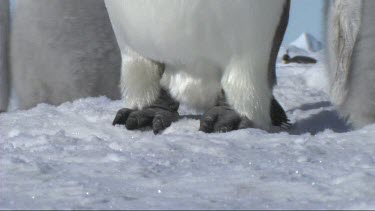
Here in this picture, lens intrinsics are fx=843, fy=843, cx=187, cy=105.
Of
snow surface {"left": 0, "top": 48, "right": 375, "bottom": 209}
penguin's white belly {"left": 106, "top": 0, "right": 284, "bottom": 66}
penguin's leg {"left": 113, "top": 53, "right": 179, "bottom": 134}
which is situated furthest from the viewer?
penguin's leg {"left": 113, "top": 53, "right": 179, "bottom": 134}

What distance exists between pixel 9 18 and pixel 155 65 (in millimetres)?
709

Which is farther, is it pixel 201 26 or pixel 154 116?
pixel 154 116

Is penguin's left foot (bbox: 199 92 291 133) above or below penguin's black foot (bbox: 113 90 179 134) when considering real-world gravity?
above

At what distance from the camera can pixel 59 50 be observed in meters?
3.01

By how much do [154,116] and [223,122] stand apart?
26cm

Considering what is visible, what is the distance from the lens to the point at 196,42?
7.71ft

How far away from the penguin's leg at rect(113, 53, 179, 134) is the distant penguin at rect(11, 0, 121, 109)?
15.0 inches

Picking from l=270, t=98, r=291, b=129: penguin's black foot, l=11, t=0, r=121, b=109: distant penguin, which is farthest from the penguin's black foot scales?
l=11, t=0, r=121, b=109: distant penguin

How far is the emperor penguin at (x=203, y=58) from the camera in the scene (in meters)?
2.31

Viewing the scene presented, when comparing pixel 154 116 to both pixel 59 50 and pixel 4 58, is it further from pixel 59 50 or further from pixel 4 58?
pixel 4 58

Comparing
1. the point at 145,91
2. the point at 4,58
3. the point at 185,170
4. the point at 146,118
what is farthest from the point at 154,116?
the point at 185,170

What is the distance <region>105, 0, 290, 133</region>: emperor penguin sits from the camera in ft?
7.59

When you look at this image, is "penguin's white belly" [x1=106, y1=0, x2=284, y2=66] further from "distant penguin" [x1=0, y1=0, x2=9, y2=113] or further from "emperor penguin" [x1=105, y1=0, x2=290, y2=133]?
"distant penguin" [x1=0, y1=0, x2=9, y2=113]

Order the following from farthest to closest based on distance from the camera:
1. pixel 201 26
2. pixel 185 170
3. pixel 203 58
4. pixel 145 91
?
1. pixel 145 91
2. pixel 203 58
3. pixel 201 26
4. pixel 185 170
